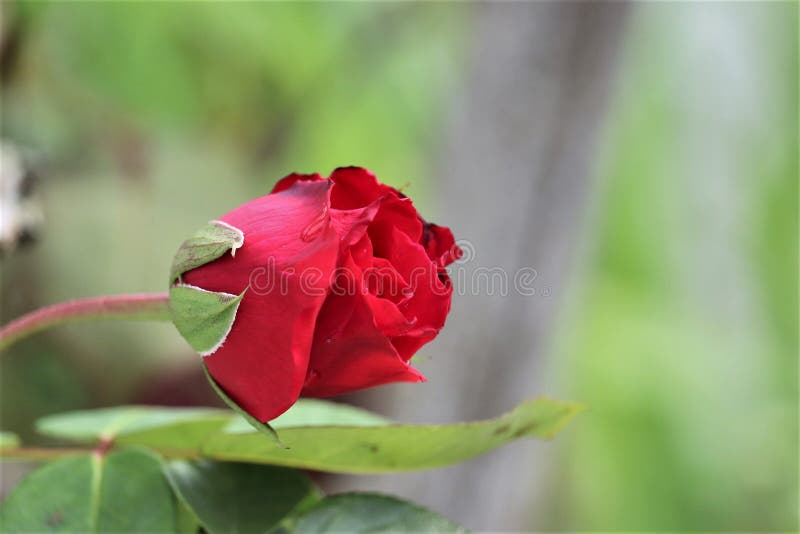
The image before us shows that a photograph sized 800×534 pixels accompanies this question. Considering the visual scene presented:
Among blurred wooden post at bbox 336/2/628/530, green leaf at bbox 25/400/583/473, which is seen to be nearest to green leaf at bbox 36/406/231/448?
green leaf at bbox 25/400/583/473

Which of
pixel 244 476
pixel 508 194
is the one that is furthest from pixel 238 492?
pixel 508 194

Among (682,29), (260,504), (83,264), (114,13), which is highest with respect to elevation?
(682,29)

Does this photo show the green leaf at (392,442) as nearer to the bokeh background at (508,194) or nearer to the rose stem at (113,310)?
the rose stem at (113,310)

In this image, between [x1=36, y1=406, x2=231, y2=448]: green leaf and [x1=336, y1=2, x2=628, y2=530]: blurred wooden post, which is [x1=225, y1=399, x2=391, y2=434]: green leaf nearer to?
[x1=36, y1=406, x2=231, y2=448]: green leaf

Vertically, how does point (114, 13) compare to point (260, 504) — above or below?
above

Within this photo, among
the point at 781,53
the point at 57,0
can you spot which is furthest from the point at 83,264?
the point at 781,53

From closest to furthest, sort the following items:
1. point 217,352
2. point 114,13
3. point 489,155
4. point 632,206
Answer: point 217,352, point 489,155, point 114,13, point 632,206

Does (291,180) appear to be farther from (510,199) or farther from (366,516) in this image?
(510,199)

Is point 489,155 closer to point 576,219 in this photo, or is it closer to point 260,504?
point 576,219
